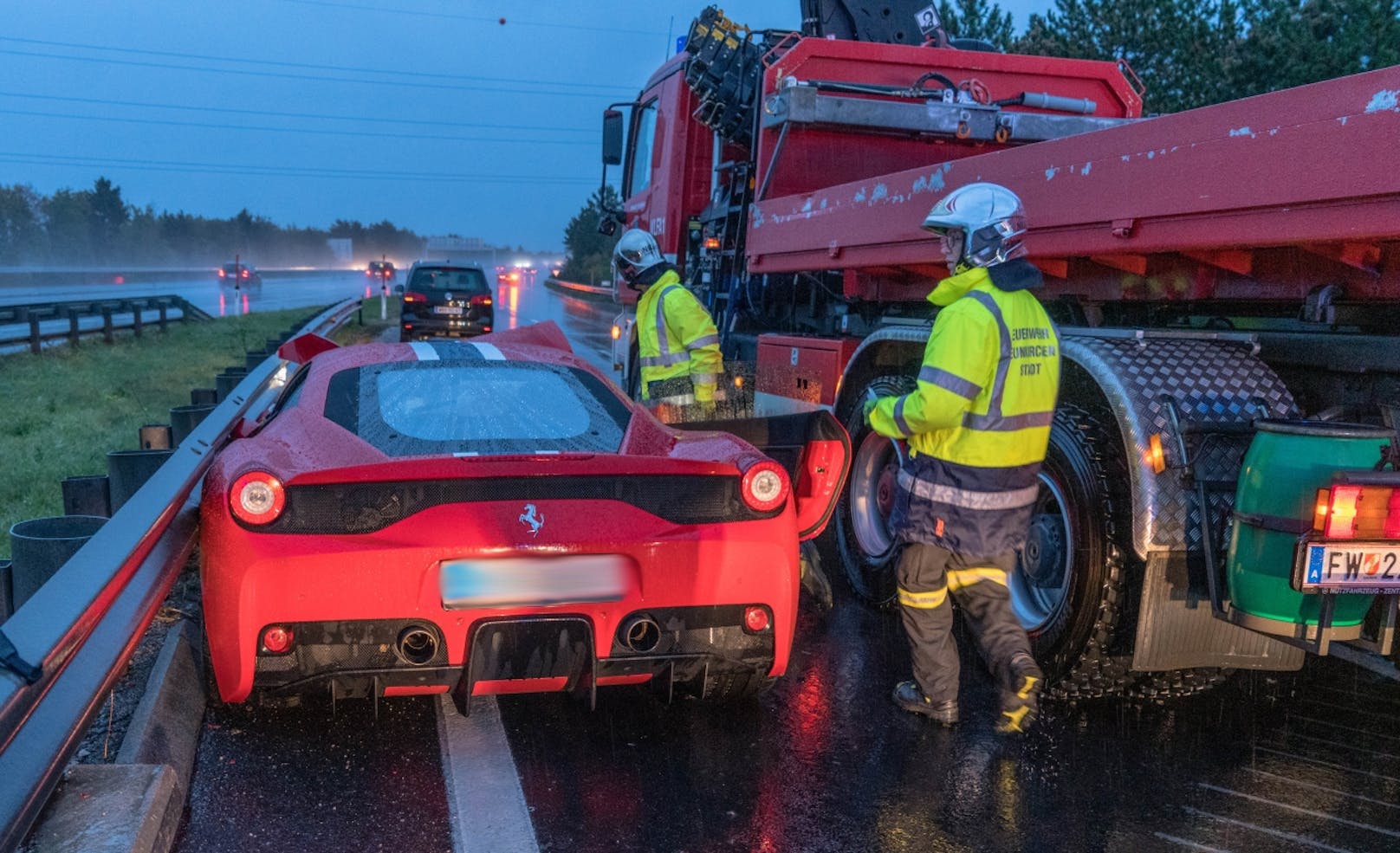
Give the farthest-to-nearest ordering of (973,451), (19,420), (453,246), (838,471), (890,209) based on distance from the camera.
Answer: (453,246), (19,420), (890,209), (838,471), (973,451)

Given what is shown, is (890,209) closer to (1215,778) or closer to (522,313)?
(1215,778)

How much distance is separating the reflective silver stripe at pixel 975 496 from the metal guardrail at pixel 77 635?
248 centimetres

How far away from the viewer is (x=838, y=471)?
14.9 feet

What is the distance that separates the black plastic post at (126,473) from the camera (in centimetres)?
547

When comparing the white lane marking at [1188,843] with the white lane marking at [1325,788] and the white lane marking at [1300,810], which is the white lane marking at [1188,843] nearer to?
the white lane marking at [1300,810]

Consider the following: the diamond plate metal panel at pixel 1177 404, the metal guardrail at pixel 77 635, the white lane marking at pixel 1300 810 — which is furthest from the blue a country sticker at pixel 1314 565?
the metal guardrail at pixel 77 635

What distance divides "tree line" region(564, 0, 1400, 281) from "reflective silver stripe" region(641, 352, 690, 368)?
9878mm

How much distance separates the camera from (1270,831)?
343 centimetres

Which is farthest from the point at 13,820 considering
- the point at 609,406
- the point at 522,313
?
the point at 522,313

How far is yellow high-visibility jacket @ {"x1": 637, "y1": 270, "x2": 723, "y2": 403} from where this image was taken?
23.1ft

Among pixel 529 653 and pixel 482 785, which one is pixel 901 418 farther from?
pixel 482 785

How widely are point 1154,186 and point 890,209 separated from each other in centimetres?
190

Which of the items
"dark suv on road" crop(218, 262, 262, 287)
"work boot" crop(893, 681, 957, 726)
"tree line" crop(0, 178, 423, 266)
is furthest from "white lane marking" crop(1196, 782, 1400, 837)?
"tree line" crop(0, 178, 423, 266)

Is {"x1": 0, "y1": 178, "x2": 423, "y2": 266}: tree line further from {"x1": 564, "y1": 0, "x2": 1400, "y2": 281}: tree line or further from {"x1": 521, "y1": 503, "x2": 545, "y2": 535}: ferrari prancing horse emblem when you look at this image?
{"x1": 521, "y1": 503, "x2": 545, "y2": 535}: ferrari prancing horse emblem
